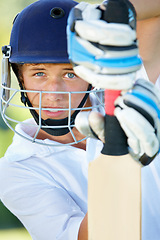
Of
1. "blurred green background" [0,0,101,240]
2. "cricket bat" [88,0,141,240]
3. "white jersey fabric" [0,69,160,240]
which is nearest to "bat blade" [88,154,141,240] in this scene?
"cricket bat" [88,0,141,240]

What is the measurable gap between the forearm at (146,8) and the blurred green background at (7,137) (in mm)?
2432

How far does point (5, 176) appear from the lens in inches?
66.5

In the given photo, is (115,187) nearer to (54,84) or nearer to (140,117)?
(140,117)

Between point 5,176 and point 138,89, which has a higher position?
point 138,89

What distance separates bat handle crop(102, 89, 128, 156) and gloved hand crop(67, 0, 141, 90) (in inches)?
2.5

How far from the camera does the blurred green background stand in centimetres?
344

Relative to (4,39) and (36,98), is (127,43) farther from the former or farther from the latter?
(4,39)

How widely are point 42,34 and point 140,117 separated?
0.82 metres

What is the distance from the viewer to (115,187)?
0.94 m

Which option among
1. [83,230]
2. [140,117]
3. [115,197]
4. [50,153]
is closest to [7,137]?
[50,153]

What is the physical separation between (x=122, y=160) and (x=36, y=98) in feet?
2.57

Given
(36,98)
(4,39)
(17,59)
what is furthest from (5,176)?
(4,39)

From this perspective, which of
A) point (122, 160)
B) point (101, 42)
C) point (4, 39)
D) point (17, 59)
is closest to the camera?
point (101, 42)

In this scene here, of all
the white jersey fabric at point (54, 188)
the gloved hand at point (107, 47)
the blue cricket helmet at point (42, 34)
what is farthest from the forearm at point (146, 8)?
the gloved hand at point (107, 47)
